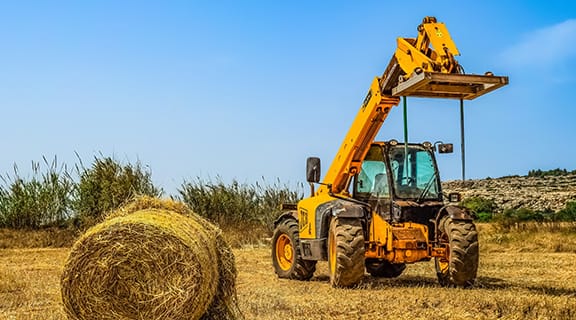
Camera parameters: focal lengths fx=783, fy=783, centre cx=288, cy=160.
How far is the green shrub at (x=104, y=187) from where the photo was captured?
2047cm

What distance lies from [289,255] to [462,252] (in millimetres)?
3640

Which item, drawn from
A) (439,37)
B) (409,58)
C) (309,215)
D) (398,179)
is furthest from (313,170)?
(439,37)

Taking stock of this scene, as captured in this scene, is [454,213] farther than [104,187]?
No

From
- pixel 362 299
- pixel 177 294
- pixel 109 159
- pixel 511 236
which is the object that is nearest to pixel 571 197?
pixel 511 236

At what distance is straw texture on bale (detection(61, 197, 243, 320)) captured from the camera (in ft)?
21.9

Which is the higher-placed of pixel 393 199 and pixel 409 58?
pixel 409 58

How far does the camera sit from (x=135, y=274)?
Answer: 6.75 m

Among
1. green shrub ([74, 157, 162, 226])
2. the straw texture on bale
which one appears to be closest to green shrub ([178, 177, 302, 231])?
green shrub ([74, 157, 162, 226])

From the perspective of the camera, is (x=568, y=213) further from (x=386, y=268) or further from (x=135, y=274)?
(x=135, y=274)

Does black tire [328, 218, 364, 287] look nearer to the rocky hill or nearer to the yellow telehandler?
the yellow telehandler

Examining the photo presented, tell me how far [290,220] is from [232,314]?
18.1 feet

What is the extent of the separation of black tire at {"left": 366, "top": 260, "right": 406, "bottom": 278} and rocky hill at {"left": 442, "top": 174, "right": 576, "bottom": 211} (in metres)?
19.8

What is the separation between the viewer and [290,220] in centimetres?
1280

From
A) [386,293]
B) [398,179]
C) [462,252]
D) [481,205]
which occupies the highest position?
[398,179]
